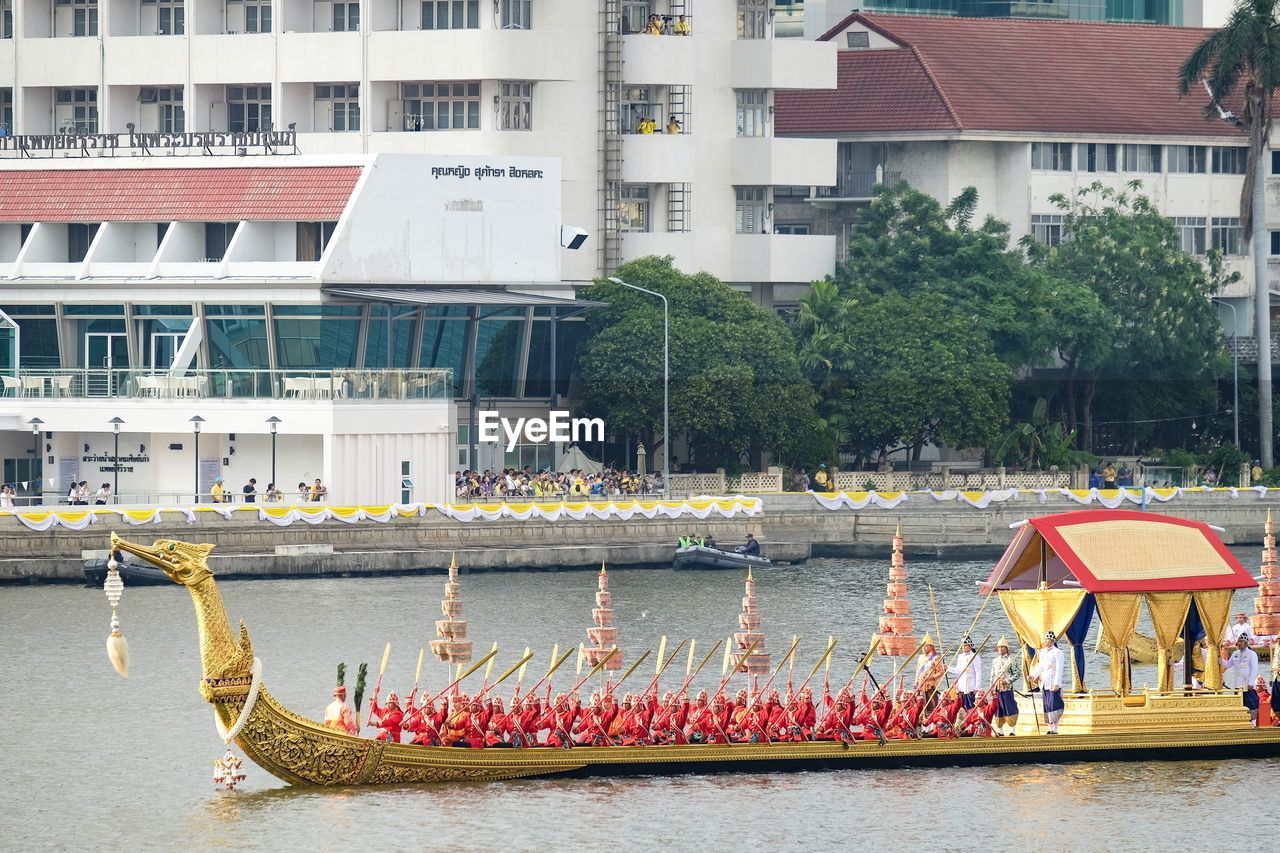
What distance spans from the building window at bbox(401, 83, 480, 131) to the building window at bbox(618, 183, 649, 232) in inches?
256

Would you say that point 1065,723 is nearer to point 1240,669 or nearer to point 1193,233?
point 1240,669

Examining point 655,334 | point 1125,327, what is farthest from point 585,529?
point 1125,327

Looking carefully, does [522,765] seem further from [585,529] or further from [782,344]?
[782,344]

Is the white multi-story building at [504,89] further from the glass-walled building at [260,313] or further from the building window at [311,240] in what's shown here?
the building window at [311,240]

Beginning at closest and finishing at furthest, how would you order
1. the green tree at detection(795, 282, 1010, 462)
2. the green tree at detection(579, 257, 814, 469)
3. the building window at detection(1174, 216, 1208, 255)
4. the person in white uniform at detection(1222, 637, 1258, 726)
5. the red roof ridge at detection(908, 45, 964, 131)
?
1. the person in white uniform at detection(1222, 637, 1258, 726)
2. the green tree at detection(579, 257, 814, 469)
3. the green tree at detection(795, 282, 1010, 462)
4. the red roof ridge at detection(908, 45, 964, 131)
5. the building window at detection(1174, 216, 1208, 255)

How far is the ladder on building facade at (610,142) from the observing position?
356 feet

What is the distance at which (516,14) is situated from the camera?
352ft

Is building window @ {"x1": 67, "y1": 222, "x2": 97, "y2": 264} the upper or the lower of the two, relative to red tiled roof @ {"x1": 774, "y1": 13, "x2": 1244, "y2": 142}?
lower

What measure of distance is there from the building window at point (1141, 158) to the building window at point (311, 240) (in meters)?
36.5

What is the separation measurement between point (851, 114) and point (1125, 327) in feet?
48.4

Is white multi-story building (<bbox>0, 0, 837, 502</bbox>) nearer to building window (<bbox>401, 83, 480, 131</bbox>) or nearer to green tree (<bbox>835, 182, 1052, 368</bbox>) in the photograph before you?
building window (<bbox>401, 83, 480, 131</bbox>)

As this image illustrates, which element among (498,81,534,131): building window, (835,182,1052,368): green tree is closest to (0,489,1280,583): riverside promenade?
(835,182,1052,368): green tree

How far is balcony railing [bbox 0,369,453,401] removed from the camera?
94062 millimetres

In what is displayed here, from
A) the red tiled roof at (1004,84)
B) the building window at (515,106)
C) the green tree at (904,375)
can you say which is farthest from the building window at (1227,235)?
the building window at (515,106)
